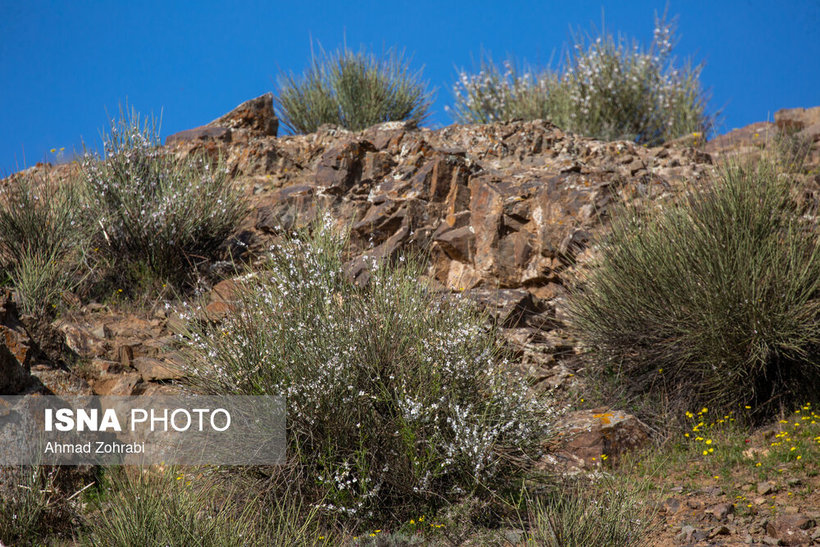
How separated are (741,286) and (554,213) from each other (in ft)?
8.62

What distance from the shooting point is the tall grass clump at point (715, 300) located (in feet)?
20.6

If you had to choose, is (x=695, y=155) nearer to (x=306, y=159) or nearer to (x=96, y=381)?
(x=306, y=159)

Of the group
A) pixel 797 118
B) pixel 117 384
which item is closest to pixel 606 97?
pixel 797 118

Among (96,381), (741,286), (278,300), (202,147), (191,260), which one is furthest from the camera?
(202,147)

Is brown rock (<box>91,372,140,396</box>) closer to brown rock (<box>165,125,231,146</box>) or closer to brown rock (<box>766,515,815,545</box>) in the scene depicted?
brown rock (<box>165,125,231,146</box>)

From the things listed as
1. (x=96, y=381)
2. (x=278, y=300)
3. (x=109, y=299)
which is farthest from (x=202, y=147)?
(x=278, y=300)

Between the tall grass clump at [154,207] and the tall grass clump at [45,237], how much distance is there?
12.0 inches

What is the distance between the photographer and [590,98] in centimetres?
1283

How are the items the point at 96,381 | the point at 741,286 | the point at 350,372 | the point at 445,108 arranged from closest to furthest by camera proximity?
the point at 350,372 → the point at 741,286 → the point at 96,381 → the point at 445,108

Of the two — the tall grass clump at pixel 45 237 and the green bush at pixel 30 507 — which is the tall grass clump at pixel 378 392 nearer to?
the green bush at pixel 30 507

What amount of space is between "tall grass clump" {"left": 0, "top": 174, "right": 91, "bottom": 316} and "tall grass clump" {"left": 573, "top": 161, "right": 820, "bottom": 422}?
18.5 feet

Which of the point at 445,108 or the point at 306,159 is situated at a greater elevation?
the point at 445,108

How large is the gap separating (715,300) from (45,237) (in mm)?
7423

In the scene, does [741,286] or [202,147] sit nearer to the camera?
[741,286]
